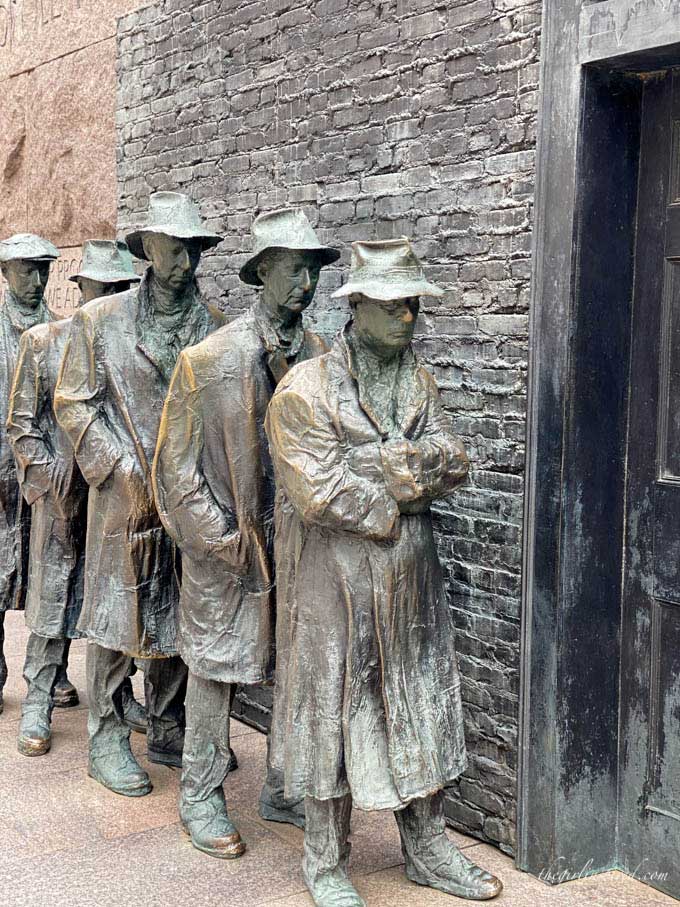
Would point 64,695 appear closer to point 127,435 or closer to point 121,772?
point 121,772

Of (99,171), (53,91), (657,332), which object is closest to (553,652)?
(657,332)

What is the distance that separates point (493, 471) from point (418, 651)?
0.80 meters

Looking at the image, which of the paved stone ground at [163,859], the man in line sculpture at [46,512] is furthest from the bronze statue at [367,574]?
the man in line sculpture at [46,512]

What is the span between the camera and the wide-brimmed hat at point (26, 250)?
6212 millimetres

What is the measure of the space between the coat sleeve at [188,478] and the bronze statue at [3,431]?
191cm

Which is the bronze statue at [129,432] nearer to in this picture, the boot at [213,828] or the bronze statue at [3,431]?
the boot at [213,828]

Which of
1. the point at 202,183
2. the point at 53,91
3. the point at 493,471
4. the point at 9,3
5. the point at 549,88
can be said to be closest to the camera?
the point at 549,88

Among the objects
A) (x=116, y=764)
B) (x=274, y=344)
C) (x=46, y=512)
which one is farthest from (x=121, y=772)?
(x=274, y=344)

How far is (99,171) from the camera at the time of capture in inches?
302

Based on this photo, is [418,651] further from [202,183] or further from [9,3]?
[9,3]

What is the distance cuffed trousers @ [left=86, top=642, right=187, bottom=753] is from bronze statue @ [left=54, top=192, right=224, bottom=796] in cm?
12

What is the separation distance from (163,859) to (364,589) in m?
1.40

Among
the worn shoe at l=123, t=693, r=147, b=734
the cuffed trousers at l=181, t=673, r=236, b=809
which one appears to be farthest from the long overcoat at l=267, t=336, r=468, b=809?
the worn shoe at l=123, t=693, r=147, b=734

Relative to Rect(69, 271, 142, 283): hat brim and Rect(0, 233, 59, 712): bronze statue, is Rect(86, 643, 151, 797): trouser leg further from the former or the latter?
Rect(69, 271, 142, 283): hat brim
